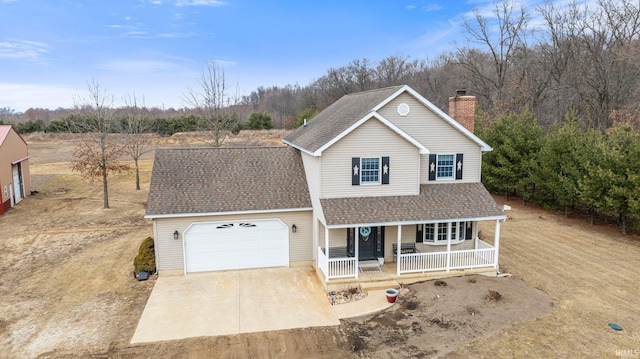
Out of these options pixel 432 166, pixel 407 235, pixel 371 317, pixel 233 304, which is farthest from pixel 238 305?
pixel 432 166

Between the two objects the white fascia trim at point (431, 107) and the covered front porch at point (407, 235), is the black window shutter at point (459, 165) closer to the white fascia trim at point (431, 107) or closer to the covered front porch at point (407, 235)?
the covered front porch at point (407, 235)

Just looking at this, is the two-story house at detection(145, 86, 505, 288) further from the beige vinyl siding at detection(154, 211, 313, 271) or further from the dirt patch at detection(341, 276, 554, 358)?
the dirt patch at detection(341, 276, 554, 358)

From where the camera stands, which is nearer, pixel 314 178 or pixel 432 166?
pixel 314 178

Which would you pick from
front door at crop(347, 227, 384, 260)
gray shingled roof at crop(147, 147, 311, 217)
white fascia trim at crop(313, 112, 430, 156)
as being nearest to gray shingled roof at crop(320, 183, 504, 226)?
front door at crop(347, 227, 384, 260)

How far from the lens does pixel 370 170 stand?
51.6 feet

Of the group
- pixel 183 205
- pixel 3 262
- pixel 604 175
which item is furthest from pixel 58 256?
pixel 604 175

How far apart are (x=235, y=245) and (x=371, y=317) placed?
21.3 ft

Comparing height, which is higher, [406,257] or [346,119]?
[346,119]

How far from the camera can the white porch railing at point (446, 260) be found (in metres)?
15.1

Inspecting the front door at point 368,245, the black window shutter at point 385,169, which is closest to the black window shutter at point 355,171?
the black window shutter at point 385,169

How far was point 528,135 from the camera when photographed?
27.0m

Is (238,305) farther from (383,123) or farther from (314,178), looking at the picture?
(383,123)

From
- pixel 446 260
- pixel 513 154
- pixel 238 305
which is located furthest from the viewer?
pixel 513 154

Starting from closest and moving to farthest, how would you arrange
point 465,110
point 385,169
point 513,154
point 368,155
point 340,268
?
1. point 340,268
2. point 368,155
3. point 385,169
4. point 465,110
5. point 513,154
